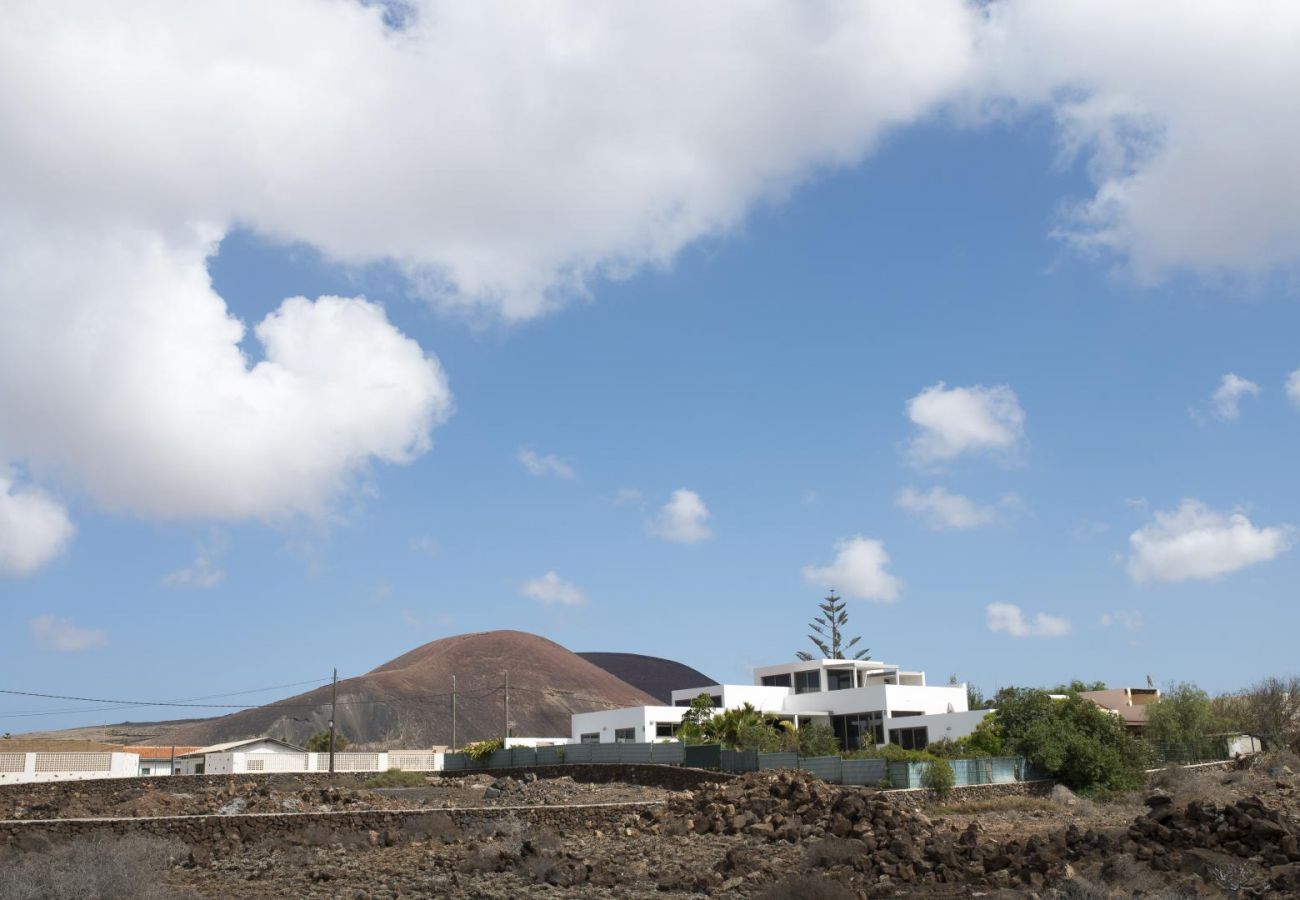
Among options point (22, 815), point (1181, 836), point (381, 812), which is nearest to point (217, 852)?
point (381, 812)

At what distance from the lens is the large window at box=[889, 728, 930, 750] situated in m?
58.5

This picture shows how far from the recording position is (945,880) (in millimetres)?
18969

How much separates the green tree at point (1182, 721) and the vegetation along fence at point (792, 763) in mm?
13696

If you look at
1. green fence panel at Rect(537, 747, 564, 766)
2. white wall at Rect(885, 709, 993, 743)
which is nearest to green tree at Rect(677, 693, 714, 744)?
green fence panel at Rect(537, 747, 564, 766)

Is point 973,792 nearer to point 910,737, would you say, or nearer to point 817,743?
point 817,743

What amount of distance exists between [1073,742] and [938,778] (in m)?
7.23

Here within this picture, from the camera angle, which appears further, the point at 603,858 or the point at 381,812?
the point at 381,812

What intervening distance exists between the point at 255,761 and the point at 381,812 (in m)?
43.4

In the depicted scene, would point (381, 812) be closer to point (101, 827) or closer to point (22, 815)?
point (101, 827)

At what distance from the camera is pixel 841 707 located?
65.9 meters

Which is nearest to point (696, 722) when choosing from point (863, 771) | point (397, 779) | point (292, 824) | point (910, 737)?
point (910, 737)

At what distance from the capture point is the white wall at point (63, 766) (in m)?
58.6

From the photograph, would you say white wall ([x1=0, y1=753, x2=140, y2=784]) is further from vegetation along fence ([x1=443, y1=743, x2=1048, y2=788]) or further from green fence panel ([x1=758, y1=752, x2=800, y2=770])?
green fence panel ([x1=758, y1=752, x2=800, y2=770])

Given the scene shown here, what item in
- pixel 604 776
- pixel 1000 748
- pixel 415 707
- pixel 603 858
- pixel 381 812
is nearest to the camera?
pixel 603 858
